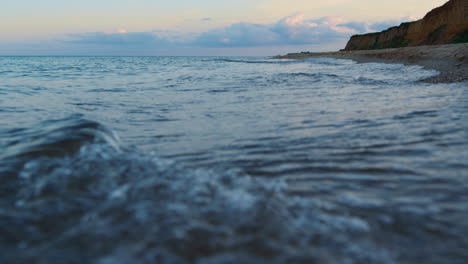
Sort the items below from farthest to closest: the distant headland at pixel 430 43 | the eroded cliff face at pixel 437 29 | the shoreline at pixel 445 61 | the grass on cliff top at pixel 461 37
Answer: the eroded cliff face at pixel 437 29, the grass on cliff top at pixel 461 37, the distant headland at pixel 430 43, the shoreline at pixel 445 61

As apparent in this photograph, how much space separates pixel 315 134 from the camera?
369 cm

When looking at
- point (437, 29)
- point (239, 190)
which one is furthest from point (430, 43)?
point (239, 190)

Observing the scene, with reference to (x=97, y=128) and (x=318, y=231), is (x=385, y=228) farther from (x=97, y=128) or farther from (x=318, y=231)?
(x=97, y=128)

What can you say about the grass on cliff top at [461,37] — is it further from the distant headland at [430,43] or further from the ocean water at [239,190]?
the ocean water at [239,190]

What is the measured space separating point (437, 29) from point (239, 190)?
3727 centimetres

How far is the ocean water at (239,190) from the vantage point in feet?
5.18

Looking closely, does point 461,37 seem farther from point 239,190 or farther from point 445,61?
point 239,190

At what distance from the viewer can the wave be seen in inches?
60.6

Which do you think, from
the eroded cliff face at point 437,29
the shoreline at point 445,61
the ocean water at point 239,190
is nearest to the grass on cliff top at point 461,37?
the eroded cliff face at point 437,29

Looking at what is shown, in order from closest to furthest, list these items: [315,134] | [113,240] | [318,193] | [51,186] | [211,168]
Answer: [113,240] < [318,193] < [51,186] < [211,168] < [315,134]

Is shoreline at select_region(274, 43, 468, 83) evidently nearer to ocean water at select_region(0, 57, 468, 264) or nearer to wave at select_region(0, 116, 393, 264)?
ocean water at select_region(0, 57, 468, 264)

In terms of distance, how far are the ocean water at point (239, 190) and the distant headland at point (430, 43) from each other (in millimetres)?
6350

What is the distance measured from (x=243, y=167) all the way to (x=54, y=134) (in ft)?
7.95

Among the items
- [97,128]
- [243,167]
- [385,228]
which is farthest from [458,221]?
[97,128]
